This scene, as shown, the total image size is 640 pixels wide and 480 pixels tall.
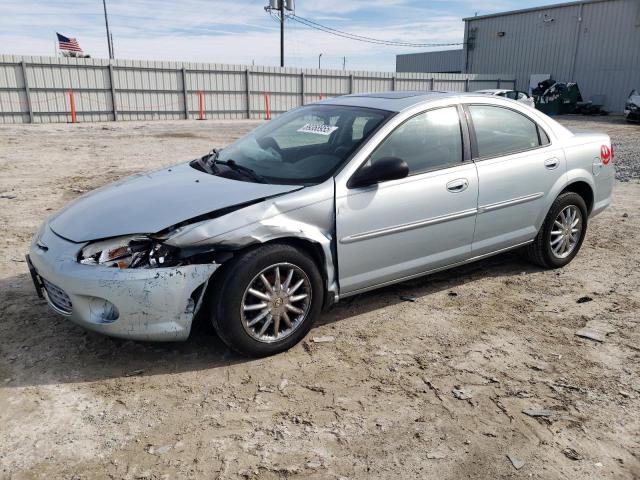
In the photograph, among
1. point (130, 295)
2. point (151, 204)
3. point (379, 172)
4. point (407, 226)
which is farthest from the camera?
point (407, 226)

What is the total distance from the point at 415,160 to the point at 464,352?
1.38 meters

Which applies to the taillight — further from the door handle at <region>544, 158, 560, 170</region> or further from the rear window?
the rear window

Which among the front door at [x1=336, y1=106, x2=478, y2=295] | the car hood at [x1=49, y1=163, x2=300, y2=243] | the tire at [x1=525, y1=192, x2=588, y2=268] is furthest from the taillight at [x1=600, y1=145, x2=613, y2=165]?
the car hood at [x1=49, y1=163, x2=300, y2=243]

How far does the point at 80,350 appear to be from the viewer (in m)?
3.36

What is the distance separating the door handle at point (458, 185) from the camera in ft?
12.9

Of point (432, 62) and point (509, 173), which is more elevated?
point (432, 62)

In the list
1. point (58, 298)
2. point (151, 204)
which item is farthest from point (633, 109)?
point (58, 298)

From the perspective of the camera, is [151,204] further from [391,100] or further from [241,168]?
[391,100]

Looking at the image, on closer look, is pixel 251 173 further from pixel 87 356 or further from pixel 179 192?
pixel 87 356

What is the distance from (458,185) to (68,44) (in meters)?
26.6

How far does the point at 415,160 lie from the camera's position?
151 inches

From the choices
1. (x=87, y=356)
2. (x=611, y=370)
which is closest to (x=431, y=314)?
(x=611, y=370)

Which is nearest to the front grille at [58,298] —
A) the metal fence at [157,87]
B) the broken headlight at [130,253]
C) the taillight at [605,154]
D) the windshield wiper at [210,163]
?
the broken headlight at [130,253]

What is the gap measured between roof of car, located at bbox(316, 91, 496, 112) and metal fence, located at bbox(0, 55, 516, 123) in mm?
21361
